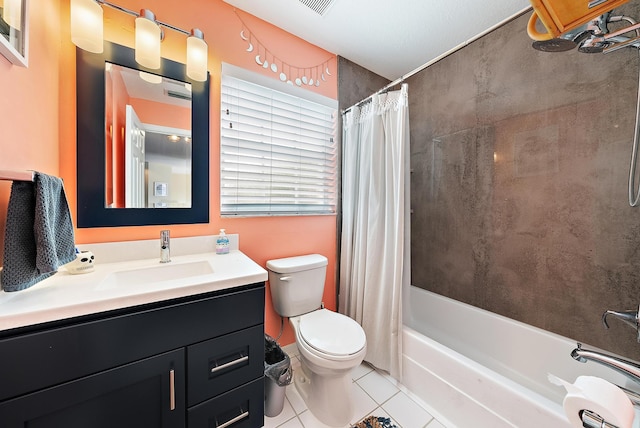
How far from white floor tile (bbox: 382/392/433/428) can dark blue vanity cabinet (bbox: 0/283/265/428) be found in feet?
2.46

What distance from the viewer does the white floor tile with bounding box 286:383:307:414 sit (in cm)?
134

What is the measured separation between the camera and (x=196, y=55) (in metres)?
1.25

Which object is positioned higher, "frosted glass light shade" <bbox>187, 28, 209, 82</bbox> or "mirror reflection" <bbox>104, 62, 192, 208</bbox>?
"frosted glass light shade" <bbox>187, 28, 209, 82</bbox>

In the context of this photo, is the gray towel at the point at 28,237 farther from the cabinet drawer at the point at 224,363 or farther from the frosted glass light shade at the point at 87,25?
the frosted glass light shade at the point at 87,25

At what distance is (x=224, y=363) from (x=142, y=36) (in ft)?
5.17

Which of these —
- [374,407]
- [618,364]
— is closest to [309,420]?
[374,407]

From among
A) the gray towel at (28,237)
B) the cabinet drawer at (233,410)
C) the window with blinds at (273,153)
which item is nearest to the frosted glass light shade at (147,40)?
the window with blinds at (273,153)

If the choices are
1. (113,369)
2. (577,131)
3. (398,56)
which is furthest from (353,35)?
(113,369)

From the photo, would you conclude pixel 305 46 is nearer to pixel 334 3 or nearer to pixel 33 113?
pixel 334 3

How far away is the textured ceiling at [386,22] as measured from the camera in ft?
4.59

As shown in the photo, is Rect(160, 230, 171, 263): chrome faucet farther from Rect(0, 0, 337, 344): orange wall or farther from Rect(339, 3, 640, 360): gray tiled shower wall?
Rect(339, 3, 640, 360): gray tiled shower wall

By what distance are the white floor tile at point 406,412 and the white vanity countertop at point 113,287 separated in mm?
1116

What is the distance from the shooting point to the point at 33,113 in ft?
2.85

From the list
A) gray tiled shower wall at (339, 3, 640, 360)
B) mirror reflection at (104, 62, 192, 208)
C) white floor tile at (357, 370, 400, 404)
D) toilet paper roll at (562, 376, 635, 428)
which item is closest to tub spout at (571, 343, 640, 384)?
toilet paper roll at (562, 376, 635, 428)
